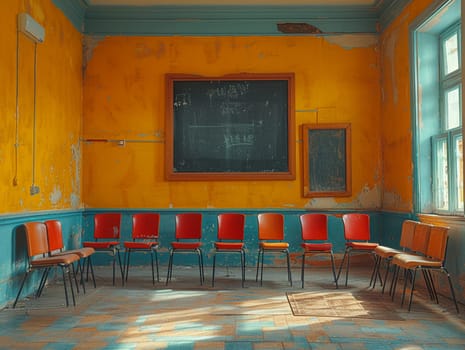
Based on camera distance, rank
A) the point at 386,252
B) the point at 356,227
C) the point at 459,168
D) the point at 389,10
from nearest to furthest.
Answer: the point at 386,252
the point at 459,168
the point at 356,227
the point at 389,10

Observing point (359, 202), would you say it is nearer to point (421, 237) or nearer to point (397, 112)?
point (397, 112)

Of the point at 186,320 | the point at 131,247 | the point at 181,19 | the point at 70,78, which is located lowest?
the point at 186,320

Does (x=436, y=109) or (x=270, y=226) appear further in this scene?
(x=270, y=226)

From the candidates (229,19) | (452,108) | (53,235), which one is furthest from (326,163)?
(53,235)

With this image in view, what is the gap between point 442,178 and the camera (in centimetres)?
609

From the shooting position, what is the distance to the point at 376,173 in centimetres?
763

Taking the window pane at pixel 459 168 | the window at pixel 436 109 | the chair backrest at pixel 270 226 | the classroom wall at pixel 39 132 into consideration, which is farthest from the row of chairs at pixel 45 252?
the window pane at pixel 459 168

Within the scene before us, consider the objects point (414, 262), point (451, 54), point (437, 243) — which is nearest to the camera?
point (414, 262)

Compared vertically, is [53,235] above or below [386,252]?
above

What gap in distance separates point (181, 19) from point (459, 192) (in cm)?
481

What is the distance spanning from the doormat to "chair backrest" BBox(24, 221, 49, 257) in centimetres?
275

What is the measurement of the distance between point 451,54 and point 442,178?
5.01 feet

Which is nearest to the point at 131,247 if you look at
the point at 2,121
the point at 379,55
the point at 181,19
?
the point at 2,121

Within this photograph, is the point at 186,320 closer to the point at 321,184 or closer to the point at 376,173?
the point at 321,184
